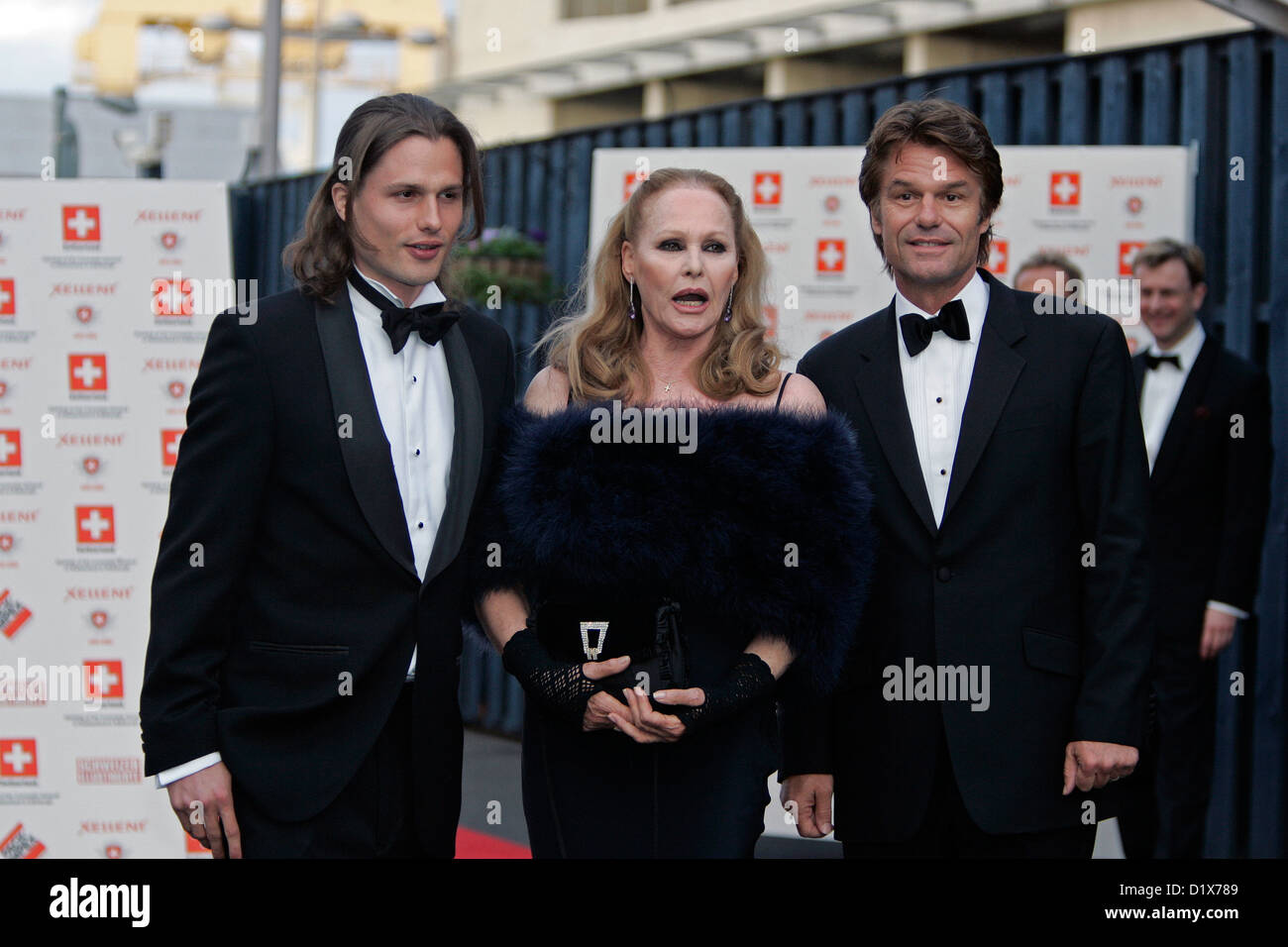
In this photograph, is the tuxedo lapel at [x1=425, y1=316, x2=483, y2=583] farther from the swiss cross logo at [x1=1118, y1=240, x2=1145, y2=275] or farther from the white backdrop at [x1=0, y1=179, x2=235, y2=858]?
the swiss cross logo at [x1=1118, y1=240, x2=1145, y2=275]

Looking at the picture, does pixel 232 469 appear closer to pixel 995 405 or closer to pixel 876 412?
pixel 876 412

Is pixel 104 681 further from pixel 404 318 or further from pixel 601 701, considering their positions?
pixel 601 701

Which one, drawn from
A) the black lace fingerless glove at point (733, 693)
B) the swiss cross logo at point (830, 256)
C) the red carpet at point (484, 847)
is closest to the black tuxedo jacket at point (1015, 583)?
the black lace fingerless glove at point (733, 693)

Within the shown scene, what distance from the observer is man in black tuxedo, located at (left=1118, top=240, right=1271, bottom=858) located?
506cm

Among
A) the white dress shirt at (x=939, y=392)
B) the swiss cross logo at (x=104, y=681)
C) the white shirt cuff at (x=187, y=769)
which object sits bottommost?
the swiss cross logo at (x=104, y=681)

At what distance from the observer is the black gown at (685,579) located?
2850 mm

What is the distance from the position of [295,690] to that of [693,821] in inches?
30.3

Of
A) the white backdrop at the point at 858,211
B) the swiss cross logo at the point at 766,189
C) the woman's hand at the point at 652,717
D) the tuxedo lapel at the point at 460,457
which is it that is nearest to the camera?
the woman's hand at the point at 652,717

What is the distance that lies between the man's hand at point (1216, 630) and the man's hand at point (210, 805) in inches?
134

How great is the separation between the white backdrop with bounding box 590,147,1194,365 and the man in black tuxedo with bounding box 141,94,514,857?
265cm

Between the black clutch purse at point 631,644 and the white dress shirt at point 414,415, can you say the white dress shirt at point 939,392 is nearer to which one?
Result: the black clutch purse at point 631,644

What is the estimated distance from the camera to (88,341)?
5.16 metres

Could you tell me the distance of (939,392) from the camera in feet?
10.2

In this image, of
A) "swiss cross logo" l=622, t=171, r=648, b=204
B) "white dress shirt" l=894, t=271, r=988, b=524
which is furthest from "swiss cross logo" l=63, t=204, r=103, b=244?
"white dress shirt" l=894, t=271, r=988, b=524
